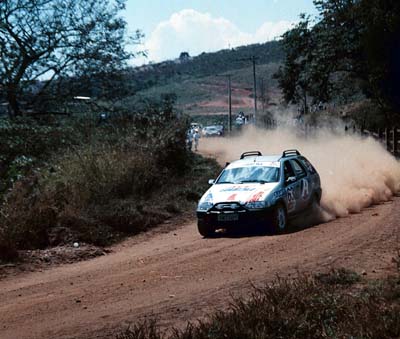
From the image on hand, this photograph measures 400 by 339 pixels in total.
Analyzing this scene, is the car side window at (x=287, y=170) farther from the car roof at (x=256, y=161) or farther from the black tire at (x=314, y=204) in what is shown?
the black tire at (x=314, y=204)

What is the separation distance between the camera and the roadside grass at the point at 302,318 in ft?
21.4

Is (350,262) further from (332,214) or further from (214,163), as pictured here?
(214,163)

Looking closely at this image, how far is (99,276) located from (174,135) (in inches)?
656

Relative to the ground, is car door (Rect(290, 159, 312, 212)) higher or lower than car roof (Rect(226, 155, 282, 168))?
lower

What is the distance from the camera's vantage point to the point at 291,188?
1677 centimetres

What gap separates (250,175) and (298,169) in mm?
1746

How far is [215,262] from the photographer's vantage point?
12055mm

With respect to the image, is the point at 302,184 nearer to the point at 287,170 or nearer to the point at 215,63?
the point at 287,170

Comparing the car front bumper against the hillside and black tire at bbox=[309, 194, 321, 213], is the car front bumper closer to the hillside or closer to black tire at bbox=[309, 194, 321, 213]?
black tire at bbox=[309, 194, 321, 213]

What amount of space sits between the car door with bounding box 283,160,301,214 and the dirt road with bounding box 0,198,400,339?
877mm

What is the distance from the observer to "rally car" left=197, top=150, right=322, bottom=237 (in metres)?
15.6

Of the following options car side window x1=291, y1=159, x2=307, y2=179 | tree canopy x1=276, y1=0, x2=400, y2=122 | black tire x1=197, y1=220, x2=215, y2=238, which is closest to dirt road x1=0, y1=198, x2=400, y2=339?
black tire x1=197, y1=220, x2=215, y2=238

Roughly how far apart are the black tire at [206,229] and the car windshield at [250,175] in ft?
4.91

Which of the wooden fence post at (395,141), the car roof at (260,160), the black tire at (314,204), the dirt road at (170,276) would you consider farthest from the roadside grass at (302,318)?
the wooden fence post at (395,141)
